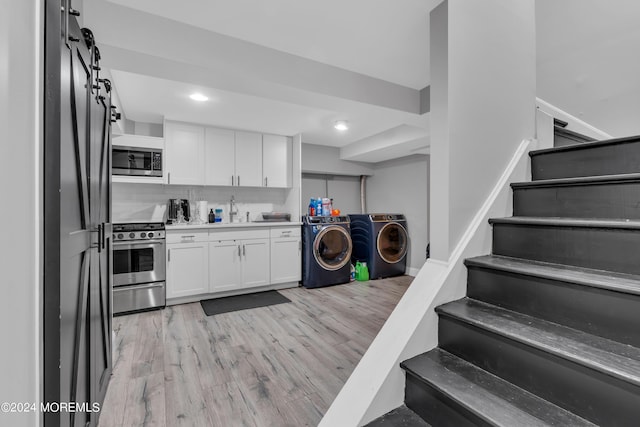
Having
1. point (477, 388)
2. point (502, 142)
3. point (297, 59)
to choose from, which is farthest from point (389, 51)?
point (477, 388)

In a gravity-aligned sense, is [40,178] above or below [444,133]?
below

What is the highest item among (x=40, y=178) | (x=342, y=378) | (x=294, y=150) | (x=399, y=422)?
(x=294, y=150)

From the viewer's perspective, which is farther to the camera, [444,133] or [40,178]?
[444,133]

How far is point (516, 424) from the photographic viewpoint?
32.2 inches

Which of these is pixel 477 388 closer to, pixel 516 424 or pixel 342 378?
pixel 516 424

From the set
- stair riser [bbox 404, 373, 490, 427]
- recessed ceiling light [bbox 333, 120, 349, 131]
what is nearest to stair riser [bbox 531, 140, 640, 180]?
stair riser [bbox 404, 373, 490, 427]

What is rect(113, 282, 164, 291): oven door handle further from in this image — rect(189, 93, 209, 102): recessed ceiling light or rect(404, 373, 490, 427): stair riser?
rect(404, 373, 490, 427): stair riser

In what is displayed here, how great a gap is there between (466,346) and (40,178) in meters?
1.59

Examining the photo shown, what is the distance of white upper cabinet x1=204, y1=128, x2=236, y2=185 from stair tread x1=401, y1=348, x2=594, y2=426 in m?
3.50

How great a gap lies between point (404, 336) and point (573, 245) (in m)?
0.82

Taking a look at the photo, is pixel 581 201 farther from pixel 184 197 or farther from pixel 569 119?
pixel 184 197

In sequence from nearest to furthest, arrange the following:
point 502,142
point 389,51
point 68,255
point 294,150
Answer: point 68,255 → point 502,142 → point 389,51 → point 294,150

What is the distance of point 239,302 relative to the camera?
11.6ft
